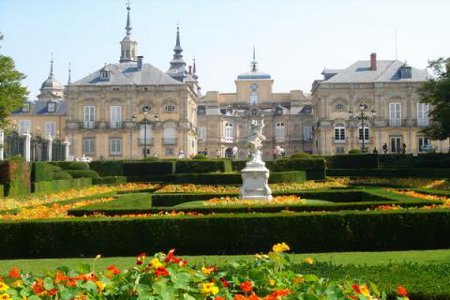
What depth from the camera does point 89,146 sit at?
60.9 meters

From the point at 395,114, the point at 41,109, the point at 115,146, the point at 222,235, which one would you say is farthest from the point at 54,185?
the point at 41,109

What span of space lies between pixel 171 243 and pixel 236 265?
240 inches

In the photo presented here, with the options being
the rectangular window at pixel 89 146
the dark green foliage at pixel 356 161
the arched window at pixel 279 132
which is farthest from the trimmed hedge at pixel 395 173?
the arched window at pixel 279 132

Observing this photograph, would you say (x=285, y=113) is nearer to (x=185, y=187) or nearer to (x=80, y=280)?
(x=185, y=187)

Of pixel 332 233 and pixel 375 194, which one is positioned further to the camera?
pixel 375 194

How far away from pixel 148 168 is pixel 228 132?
130 feet

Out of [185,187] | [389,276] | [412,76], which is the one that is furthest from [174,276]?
[412,76]

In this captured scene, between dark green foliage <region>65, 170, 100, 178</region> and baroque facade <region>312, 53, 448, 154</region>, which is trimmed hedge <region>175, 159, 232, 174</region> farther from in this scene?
baroque facade <region>312, 53, 448, 154</region>

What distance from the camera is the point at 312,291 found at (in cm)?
425

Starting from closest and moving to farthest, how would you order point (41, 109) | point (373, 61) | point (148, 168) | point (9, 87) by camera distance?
point (9, 87), point (148, 168), point (373, 61), point (41, 109)

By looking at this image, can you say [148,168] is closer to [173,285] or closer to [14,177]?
[14,177]

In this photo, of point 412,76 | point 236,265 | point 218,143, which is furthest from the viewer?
point 218,143

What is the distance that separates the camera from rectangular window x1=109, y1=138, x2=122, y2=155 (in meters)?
60.6

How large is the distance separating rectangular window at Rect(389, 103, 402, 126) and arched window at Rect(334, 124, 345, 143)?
4.83 meters
